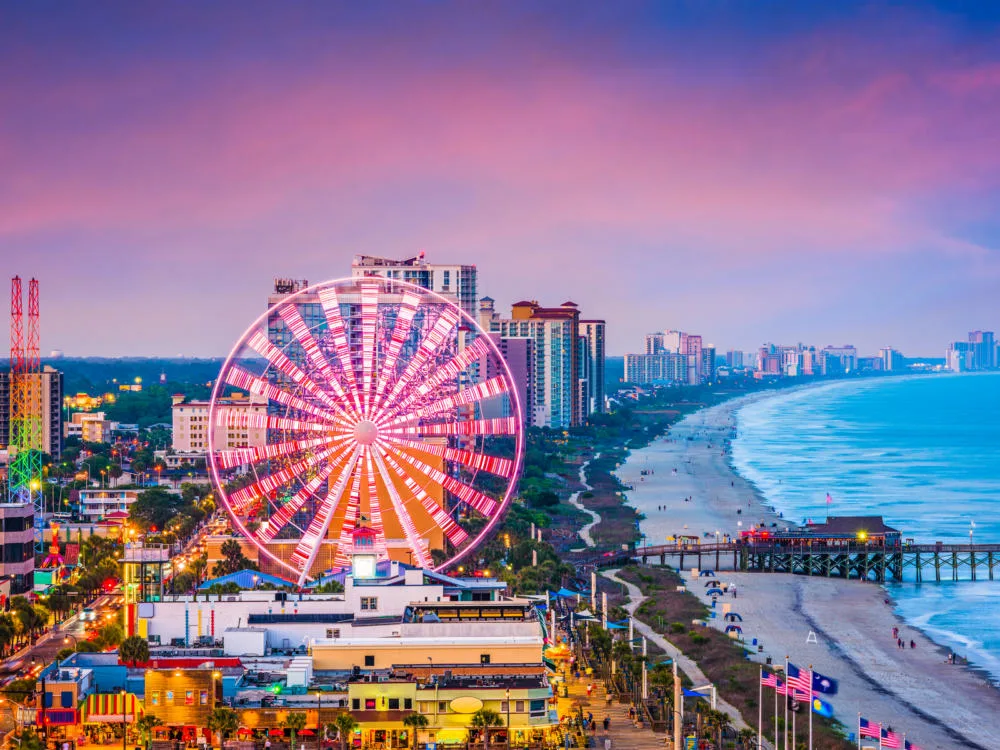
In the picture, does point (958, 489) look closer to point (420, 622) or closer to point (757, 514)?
point (757, 514)

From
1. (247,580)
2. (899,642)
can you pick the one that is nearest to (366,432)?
(247,580)

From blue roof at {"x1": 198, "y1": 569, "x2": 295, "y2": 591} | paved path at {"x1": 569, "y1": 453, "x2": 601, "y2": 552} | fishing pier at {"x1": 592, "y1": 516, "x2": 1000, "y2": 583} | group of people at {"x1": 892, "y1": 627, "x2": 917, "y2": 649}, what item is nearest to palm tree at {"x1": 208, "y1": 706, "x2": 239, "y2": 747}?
blue roof at {"x1": 198, "y1": 569, "x2": 295, "y2": 591}

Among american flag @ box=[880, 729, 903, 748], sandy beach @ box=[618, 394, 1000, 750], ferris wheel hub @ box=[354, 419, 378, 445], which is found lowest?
sandy beach @ box=[618, 394, 1000, 750]

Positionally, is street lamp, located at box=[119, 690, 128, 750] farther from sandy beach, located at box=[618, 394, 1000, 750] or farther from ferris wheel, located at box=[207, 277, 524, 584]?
sandy beach, located at box=[618, 394, 1000, 750]

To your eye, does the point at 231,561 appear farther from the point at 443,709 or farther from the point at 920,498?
the point at 920,498

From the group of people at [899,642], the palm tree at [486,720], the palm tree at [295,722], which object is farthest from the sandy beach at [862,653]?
the palm tree at [295,722]

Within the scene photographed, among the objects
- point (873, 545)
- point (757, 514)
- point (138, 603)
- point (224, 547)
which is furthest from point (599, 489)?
point (138, 603)

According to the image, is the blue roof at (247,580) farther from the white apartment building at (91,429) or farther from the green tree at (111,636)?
the white apartment building at (91,429)
